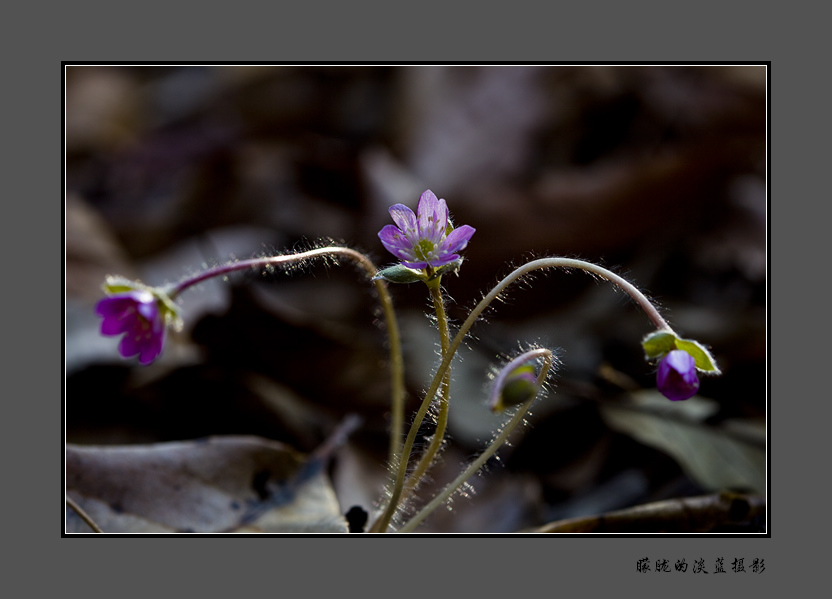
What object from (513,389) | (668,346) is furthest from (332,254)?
A: (668,346)

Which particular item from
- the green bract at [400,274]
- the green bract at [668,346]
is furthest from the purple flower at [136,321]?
the green bract at [668,346]

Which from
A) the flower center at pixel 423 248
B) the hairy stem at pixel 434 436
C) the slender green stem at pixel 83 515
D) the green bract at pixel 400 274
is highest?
the flower center at pixel 423 248

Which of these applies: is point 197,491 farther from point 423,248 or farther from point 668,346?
point 668,346

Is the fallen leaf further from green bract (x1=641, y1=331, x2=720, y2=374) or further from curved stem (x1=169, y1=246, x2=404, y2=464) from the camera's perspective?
green bract (x1=641, y1=331, x2=720, y2=374)

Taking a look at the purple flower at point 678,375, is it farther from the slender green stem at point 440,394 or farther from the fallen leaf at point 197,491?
the fallen leaf at point 197,491

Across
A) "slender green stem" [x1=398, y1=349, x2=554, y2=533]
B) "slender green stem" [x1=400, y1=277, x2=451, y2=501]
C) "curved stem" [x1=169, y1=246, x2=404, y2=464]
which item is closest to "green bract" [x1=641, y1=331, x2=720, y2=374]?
"slender green stem" [x1=398, y1=349, x2=554, y2=533]

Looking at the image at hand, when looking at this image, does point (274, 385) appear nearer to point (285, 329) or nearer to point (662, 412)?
point (285, 329)
